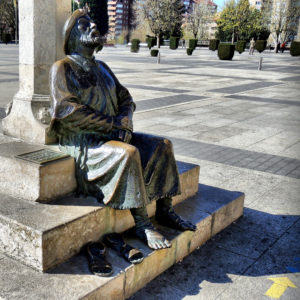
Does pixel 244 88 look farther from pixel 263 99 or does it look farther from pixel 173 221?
pixel 173 221

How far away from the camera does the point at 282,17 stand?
53000 millimetres

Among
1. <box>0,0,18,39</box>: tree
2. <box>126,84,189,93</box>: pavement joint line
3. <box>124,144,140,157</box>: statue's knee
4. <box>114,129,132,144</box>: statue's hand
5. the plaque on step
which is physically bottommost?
<box>126,84,189,93</box>: pavement joint line

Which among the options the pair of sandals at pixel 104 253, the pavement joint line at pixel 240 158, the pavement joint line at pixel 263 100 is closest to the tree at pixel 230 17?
the pavement joint line at pixel 263 100

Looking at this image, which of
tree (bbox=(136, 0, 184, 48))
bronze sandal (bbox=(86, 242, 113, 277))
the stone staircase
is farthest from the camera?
tree (bbox=(136, 0, 184, 48))

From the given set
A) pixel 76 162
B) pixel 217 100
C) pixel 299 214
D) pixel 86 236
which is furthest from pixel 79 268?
pixel 217 100

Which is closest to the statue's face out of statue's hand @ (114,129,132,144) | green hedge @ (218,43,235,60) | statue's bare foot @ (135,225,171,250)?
statue's hand @ (114,129,132,144)

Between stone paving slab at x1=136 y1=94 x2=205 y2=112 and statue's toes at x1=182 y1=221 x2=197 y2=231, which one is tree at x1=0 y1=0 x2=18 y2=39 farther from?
statue's toes at x1=182 y1=221 x2=197 y2=231

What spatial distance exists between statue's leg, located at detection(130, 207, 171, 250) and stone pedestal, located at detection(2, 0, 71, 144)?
1.21 metres

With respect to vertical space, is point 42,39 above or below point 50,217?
above

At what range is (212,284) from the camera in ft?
10.7

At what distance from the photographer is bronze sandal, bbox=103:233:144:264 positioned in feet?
10.1

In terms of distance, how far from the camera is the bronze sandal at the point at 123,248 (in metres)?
3.06

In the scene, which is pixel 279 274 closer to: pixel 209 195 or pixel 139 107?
pixel 209 195

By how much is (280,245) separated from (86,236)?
1.87 metres
